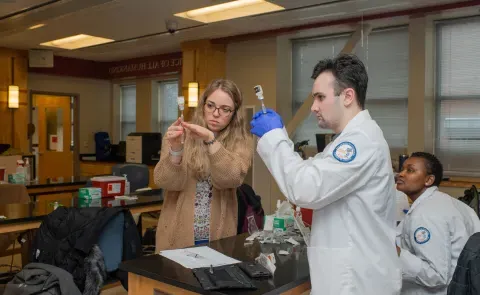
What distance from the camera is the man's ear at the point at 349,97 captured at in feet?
5.00

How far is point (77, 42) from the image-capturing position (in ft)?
23.5

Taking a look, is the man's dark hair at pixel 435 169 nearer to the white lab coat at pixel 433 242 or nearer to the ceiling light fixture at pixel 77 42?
the white lab coat at pixel 433 242

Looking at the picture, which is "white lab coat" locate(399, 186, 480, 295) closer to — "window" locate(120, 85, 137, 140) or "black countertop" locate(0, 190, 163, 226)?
"black countertop" locate(0, 190, 163, 226)

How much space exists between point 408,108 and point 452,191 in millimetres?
1026

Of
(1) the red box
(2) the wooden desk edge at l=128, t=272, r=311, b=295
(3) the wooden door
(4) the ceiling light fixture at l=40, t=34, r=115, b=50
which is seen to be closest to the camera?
(2) the wooden desk edge at l=128, t=272, r=311, b=295

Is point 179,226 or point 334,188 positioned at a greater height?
point 334,188

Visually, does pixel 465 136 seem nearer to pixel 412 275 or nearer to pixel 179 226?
pixel 412 275

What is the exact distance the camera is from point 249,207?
2414 mm

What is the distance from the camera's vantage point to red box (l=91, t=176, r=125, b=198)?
152 inches

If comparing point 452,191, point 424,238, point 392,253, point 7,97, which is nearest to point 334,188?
point 392,253

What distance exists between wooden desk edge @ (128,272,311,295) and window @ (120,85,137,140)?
24.0ft

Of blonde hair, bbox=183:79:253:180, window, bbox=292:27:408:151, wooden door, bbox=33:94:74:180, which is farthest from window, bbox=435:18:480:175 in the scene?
wooden door, bbox=33:94:74:180

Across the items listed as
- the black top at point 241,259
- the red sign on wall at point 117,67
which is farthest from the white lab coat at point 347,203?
the red sign on wall at point 117,67

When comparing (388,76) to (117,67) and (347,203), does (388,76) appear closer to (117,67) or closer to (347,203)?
(347,203)
